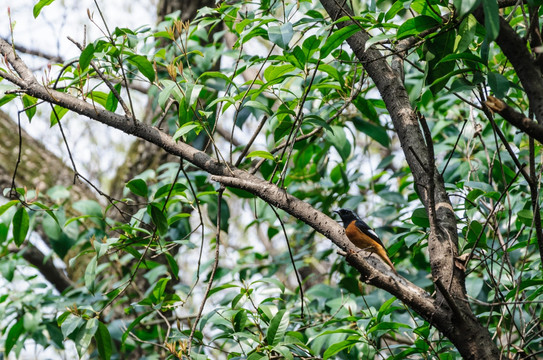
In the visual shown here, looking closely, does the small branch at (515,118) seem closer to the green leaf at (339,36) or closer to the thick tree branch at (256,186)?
the thick tree branch at (256,186)

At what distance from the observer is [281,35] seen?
1880 mm

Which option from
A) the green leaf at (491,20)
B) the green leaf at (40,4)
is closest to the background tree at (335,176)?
the green leaf at (491,20)

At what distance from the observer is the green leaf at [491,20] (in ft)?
3.95

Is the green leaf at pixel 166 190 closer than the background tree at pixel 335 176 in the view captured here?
No

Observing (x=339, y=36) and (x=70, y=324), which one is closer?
(x=339, y=36)

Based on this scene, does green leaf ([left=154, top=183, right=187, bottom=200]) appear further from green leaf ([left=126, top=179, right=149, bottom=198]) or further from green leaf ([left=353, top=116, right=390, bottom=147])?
green leaf ([left=353, top=116, right=390, bottom=147])

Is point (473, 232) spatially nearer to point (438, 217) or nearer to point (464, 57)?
point (438, 217)

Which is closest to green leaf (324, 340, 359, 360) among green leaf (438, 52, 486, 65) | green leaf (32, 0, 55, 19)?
green leaf (438, 52, 486, 65)

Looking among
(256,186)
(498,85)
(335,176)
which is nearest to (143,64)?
(256,186)

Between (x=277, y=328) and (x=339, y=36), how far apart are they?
3.50ft

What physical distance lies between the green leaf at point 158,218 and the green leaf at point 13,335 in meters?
1.60

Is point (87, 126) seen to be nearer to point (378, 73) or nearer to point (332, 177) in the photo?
point (332, 177)

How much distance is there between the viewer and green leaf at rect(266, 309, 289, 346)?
6.51ft

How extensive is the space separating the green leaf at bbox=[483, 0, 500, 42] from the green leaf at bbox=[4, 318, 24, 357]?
306 cm
